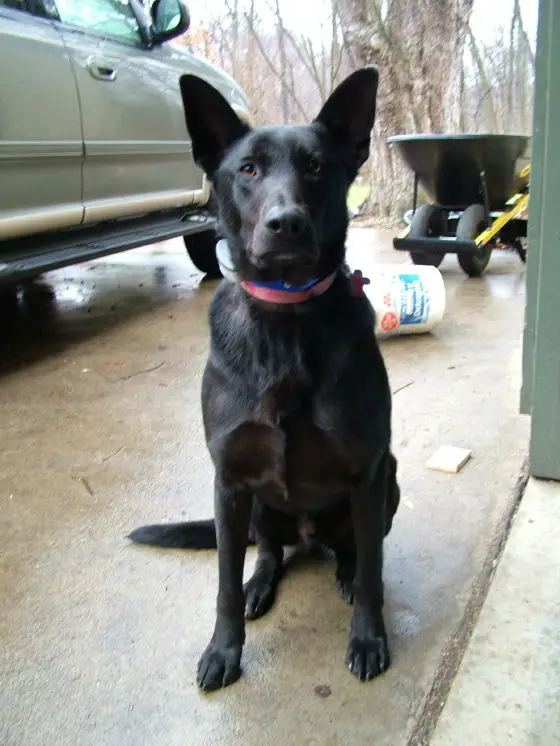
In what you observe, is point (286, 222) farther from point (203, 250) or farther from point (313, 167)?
point (203, 250)

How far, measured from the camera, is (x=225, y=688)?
1.52 metres

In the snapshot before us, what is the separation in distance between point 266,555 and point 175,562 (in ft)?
0.87

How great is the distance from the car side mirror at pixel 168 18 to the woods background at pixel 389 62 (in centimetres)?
335

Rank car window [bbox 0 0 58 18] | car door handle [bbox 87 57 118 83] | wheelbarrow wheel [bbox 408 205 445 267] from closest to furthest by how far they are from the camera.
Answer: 1. car window [bbox 0 0 58 18]
2. car door handle [bbox 87 57 118 83]
3. wheelbarrow wheel [bbox 408 205 445 267]

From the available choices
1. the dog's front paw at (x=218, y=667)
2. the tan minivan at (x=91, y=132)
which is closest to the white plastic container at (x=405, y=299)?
the tan minivan at (x=91, y=132)

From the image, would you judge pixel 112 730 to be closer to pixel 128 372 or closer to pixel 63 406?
pixel 63 406

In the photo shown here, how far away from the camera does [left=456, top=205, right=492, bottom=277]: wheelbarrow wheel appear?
16.5 feet

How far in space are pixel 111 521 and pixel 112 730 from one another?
2.74 feet

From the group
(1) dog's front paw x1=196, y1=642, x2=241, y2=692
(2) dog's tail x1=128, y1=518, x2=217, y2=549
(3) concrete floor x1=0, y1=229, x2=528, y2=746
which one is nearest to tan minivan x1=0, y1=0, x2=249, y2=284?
(3) concrete floor x1=0, y1=229, x2=528, y2=746

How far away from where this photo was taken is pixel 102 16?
4184 millimetres

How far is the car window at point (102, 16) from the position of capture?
390 centimetres

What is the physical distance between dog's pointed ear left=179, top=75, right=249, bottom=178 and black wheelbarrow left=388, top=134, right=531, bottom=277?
347cm

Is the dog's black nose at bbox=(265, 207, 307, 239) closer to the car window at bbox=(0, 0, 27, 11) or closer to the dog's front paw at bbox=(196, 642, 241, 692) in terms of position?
the dog's front paw at bbox=(196, 642, 241, 692)

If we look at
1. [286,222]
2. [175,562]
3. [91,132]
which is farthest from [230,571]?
[91,132]
